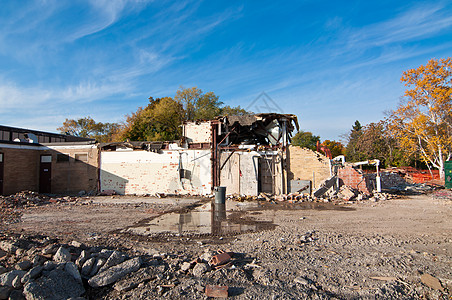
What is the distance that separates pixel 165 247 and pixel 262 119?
489 inches

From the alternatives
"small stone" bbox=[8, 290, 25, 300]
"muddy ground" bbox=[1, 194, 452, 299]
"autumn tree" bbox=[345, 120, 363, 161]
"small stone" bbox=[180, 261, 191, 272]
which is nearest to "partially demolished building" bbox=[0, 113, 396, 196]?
"muddy ground" bbox=[1, 194, 452, 299]

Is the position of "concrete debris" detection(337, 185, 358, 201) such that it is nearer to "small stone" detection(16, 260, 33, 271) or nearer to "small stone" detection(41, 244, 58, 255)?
"small stone" detection(41, 244, 58, 255)

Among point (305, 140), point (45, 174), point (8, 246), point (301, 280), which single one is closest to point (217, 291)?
point (301, 280)

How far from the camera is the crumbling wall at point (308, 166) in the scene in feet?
52.9

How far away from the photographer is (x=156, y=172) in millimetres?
17625

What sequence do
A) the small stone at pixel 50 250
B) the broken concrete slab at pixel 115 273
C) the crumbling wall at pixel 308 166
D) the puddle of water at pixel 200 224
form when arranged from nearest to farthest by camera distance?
1. the broken concrete slab at pixel 115 273
2. the small stone at pixel 50 250
3. the puddle of water at pixel 200 224
4. the crumbling wall at pixel 308 166

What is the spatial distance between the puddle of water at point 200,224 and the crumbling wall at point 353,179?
8536 mm

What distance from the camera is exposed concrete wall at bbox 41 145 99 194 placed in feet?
60.9

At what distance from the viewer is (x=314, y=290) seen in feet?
13.1

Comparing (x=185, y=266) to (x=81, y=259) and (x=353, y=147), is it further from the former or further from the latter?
(x=353, y=147)

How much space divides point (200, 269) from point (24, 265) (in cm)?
312

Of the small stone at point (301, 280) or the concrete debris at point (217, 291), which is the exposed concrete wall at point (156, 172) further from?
the concrete debris at point (217, 291)

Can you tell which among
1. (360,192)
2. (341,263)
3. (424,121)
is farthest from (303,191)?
(424,121)

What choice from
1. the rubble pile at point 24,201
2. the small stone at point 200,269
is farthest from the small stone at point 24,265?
the rubble pile at point 24,201
